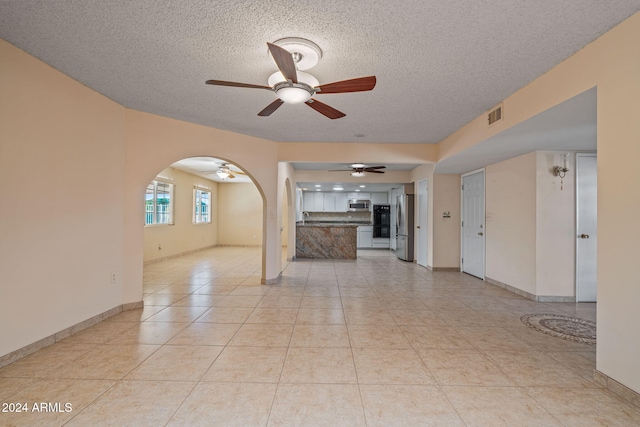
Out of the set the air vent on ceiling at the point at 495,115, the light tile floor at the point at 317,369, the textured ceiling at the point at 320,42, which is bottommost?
the light tile floor at the point at 317,369

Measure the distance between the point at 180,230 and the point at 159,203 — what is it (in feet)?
3.94

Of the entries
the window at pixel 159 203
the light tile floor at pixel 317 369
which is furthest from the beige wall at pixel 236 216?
the light tile floor at pixel 317 369

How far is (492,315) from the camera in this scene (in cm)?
374

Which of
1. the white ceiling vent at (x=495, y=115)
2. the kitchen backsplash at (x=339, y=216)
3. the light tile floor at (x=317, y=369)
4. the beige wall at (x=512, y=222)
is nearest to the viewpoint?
the light tile floor at (x=317, y=369)

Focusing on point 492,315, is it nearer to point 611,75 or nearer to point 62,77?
point 611,75

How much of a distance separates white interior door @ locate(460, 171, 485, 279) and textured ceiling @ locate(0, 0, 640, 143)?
274 cm

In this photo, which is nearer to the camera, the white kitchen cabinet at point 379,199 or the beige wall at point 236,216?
the white kitchen cabinet at point 379,199

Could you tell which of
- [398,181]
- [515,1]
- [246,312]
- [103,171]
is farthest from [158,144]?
[398,181]

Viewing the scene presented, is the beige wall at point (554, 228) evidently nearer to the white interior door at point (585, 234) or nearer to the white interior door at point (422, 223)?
the white interior door at point (585, 234)

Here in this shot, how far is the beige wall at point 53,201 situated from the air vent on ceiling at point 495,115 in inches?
180

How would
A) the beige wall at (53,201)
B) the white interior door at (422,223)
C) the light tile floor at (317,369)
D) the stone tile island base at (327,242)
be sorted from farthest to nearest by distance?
the stone tile island base at (327,242) < the white interior door at (422,223) < the beige wall at (53,201) < the light tile floor at (317,369)

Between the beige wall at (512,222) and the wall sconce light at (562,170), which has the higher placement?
the wall sconce light at (562,170)

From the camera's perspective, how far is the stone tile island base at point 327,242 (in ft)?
28.3

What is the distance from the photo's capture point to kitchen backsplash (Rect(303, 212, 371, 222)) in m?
11.7
